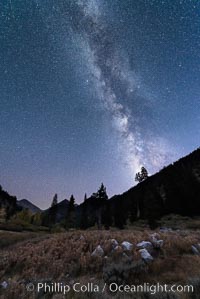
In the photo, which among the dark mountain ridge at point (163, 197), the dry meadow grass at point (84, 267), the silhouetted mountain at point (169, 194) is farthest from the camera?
the dark mountain ridge at point (163, 197)

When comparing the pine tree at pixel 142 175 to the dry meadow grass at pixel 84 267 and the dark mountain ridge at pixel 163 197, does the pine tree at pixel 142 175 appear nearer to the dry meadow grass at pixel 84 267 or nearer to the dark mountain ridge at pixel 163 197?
the dark mountain ridge at pixel 163 197

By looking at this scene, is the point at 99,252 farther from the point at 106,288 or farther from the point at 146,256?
the point at 106,288

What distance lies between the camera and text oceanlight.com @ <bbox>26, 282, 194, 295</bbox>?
4520mm

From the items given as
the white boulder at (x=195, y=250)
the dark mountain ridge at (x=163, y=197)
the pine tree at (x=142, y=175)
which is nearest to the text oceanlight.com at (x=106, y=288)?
the white boulder at (x=195, y=250)

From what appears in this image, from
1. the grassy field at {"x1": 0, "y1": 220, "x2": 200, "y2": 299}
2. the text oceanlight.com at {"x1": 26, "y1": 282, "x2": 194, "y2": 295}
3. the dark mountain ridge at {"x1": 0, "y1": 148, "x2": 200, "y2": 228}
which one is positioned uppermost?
the dark mountain ridge at {"x1": 0, "y1": 148, "x2": 200, "y2": 228}

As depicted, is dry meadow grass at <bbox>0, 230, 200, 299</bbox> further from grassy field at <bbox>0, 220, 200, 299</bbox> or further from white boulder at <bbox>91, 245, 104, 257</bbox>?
white boulder at <bbox>91, 245, 104, 257</bbox>

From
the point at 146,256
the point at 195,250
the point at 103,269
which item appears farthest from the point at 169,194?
the point at 103,269

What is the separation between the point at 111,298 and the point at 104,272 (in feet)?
5.58

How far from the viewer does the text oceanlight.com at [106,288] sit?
178 inches

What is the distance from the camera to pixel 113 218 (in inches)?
2771

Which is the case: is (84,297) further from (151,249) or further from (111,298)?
(151,249)

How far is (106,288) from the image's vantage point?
16.5 feet

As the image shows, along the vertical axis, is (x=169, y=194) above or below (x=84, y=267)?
above

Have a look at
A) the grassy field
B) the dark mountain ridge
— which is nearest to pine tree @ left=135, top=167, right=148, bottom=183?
the dark mountain ridge
